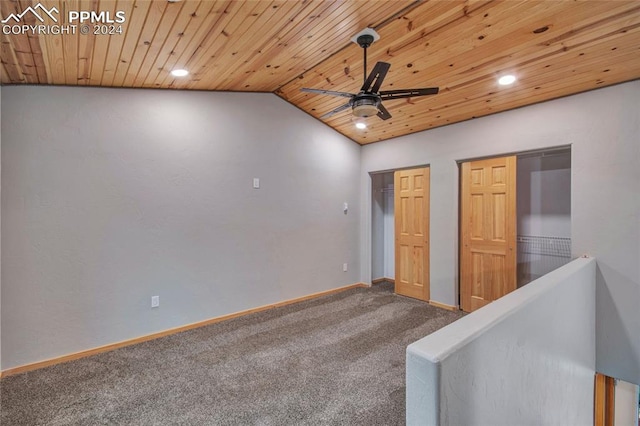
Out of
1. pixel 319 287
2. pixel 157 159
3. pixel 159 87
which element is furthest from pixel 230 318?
pixel 159 87

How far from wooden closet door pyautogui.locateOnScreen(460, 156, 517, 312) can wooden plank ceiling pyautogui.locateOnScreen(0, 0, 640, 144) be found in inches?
35.1

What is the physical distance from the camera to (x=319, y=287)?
4.72 metres

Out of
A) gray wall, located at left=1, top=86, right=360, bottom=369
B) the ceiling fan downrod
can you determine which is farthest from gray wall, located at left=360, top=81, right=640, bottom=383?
gray wall, located at left=1, top=86, right=360, bottom=369

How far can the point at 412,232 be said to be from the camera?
15.7 ft

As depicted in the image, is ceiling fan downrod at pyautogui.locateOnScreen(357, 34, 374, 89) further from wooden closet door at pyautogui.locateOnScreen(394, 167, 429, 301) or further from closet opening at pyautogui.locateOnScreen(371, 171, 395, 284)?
closet opening at pyautogui.locateOnScreen(371, 171, 395, 284)

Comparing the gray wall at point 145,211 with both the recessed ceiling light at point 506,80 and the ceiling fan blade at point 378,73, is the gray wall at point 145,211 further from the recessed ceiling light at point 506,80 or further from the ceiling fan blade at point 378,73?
the recessed ceiling light at point 506,80

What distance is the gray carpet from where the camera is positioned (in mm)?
2086

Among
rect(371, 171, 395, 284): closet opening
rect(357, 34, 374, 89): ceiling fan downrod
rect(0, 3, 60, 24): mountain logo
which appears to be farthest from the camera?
rect(371, 171, 395, 284): closet opening

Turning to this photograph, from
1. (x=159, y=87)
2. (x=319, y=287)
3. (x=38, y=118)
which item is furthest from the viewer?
(x=319, y=287)

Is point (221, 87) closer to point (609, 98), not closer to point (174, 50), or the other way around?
point (174, 50)

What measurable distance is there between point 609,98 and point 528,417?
10.2 feet

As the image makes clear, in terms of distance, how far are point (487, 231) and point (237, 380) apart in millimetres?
3417

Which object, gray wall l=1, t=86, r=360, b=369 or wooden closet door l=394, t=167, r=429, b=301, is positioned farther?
wooden closet door l=394, t=167, r=429, b=301

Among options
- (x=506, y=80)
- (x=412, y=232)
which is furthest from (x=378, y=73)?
(x=412, y=232)
